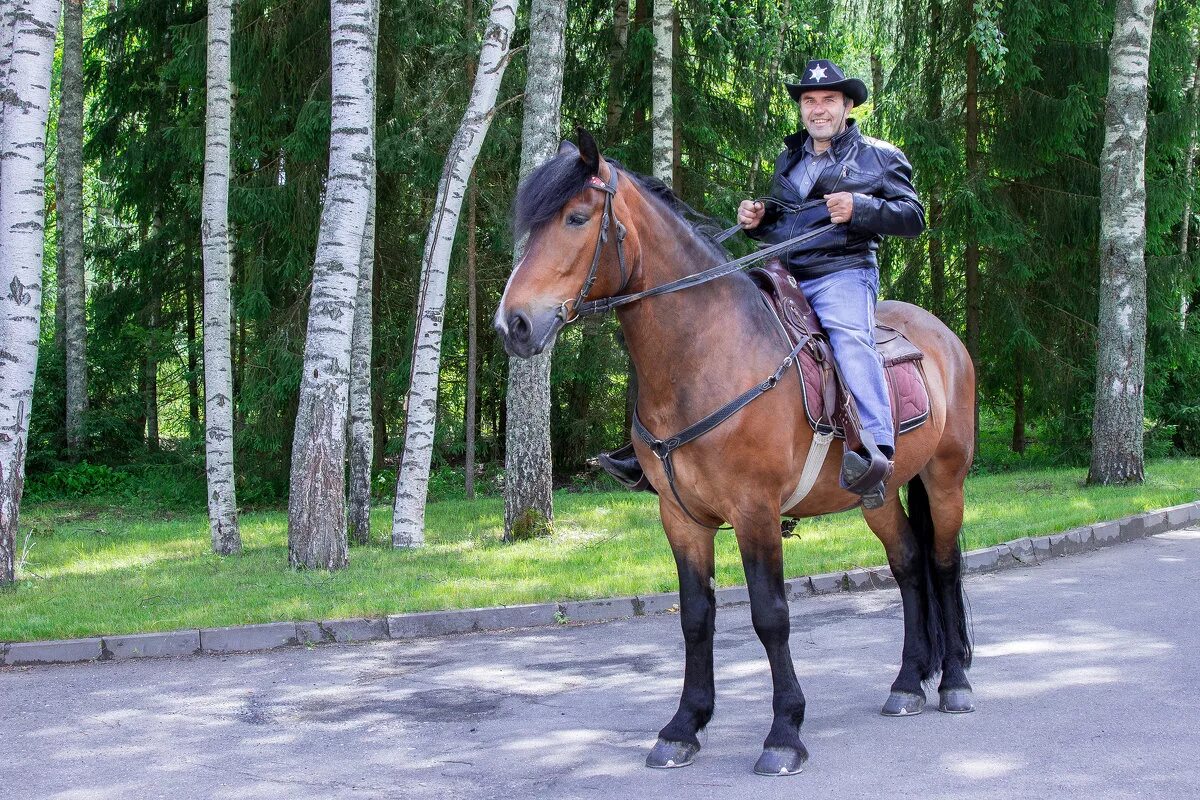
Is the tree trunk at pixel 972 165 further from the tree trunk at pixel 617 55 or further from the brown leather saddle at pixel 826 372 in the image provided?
the brown leather saddle at pixel 826 372

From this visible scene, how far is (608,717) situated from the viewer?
19.5 ft

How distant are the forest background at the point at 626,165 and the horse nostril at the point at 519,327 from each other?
1278 cm

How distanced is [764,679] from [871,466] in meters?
2.05

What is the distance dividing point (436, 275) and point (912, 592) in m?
7.38

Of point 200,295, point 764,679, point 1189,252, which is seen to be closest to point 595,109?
point 200,295

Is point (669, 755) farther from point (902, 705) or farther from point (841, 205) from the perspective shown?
point (841, 205)

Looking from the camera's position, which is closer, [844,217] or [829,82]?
[844,217]

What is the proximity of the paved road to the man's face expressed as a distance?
3.08m

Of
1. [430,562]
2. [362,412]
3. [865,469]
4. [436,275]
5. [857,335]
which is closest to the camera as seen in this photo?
[865,469]

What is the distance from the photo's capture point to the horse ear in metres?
4.36

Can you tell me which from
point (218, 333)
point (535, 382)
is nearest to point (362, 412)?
point (218, 333)

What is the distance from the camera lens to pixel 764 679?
21.9 feet

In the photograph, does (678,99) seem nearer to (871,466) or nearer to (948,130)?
(948,130)

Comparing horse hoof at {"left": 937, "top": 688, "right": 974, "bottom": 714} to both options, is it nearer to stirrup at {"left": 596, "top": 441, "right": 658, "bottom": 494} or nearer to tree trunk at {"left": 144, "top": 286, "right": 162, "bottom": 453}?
stirrup at {"left": 596, "top": 441, "right": 658, "bottom": 494}
